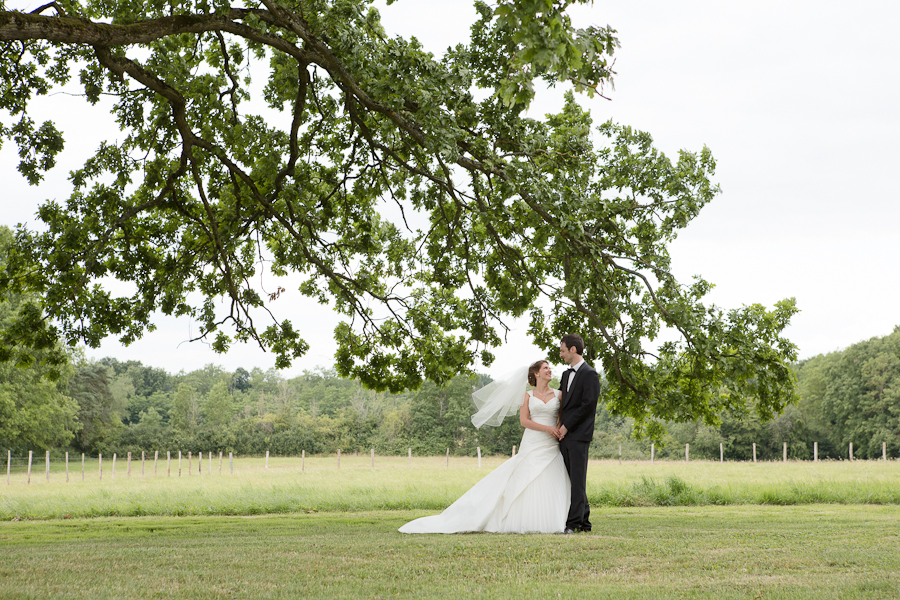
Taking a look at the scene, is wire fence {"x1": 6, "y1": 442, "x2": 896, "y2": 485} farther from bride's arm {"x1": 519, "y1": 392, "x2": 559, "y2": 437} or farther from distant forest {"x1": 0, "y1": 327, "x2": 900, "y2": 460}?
bride's arm {"x1": 519, "y1": 392, "x2": 559, "y2": 437}

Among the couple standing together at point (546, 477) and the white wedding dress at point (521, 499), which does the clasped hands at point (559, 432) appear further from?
the white wedding dress at point (521, 499)

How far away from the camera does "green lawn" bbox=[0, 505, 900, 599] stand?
498 cm

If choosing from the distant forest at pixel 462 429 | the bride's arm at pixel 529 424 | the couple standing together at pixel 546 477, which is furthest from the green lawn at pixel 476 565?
the distant forest at pixel 462 429

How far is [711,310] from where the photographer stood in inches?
420

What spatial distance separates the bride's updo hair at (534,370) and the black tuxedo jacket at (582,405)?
2.37 ft

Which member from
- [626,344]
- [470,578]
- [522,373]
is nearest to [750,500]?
[626,344]

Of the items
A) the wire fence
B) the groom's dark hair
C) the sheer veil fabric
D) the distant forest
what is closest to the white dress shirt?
the groom's dark hair

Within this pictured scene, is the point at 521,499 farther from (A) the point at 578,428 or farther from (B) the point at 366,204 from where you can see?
(B) the point at 366,204

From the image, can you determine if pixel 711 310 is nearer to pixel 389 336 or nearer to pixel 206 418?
pixel 389 336

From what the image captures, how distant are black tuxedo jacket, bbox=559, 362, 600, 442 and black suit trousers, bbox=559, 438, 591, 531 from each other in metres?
0.12

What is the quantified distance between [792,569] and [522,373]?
5.62 metres

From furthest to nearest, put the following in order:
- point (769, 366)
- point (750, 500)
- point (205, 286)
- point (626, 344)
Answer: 1. point (750, 500)
2. point (205, 286)
3. point (626, 344)
4. point (769, 366)

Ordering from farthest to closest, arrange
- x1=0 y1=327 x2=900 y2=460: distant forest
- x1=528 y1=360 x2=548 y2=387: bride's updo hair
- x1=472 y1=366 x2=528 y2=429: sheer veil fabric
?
x1=0 y1=327 x2=900 y2=460: distant forest < x1=472 y1=366 x2=528 y2=429: sheer veil fabric < x1=528 y1=360 x2=548 y2=387: bride's updo hair

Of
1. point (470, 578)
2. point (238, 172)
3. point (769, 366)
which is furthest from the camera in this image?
point (238, 172)
